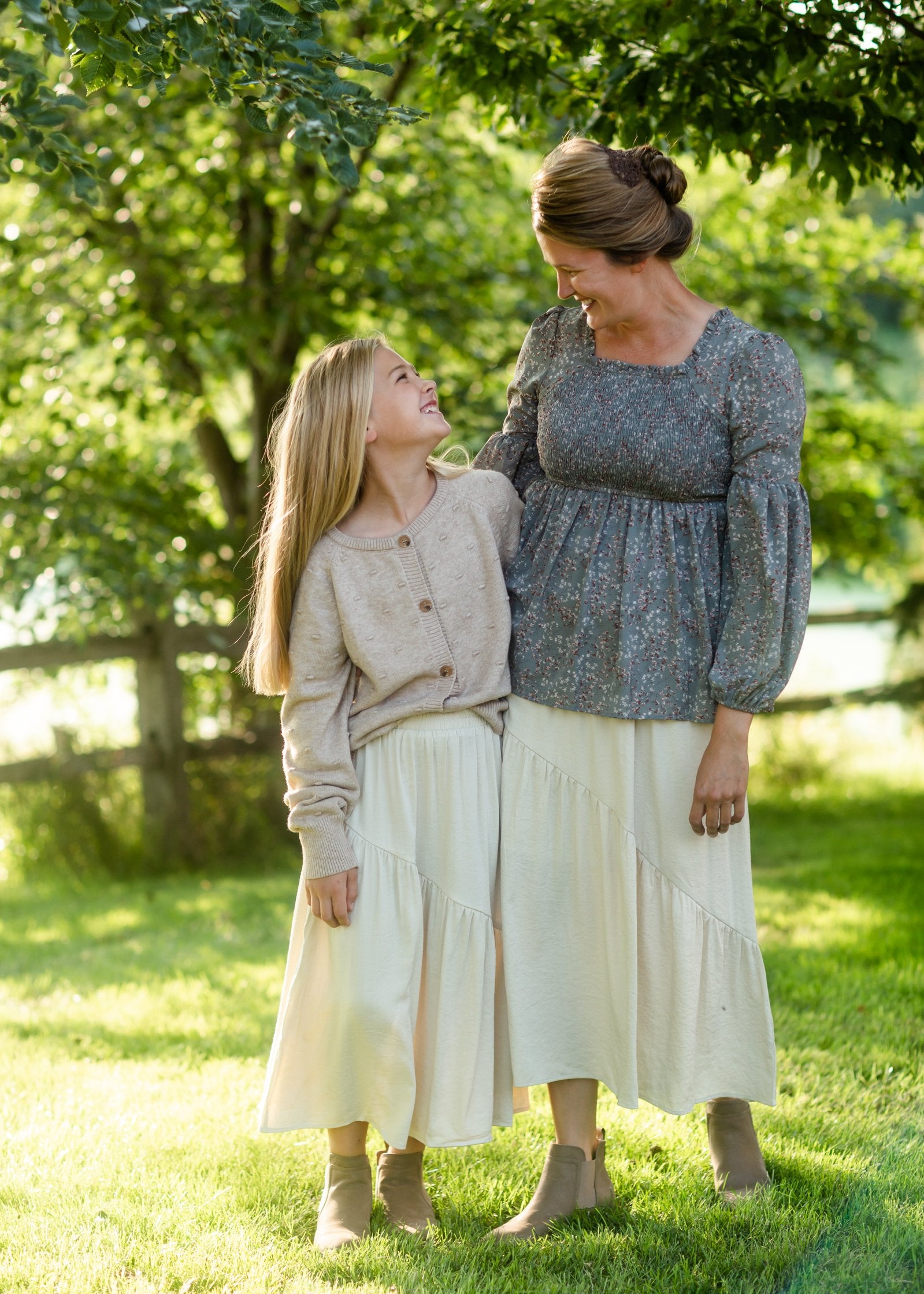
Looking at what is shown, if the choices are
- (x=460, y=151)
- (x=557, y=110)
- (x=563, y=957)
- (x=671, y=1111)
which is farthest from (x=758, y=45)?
(x=460, y=151)

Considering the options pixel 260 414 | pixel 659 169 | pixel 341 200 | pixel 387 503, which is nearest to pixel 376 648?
pixel 387 503

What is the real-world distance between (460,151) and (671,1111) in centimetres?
596

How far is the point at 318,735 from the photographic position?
8.09 feet

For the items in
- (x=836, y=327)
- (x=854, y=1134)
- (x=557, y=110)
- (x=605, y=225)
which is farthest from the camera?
(x=836, y=327)

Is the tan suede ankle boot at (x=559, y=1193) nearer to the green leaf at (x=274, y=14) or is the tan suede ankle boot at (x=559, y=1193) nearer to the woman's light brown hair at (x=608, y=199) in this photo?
the woman's light brown hair at (x=608, y=199)

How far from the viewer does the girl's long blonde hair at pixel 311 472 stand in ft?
8.10

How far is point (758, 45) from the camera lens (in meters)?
2.94

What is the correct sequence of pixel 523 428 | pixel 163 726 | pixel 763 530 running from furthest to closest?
pixel 163 726 → pixel 523 428 → pixel 763 530

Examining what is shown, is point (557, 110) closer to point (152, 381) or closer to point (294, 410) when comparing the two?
point (294, 410)

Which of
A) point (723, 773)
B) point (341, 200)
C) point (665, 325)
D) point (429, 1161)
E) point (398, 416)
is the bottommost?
point (429, 1161)

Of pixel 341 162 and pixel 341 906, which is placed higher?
pixel 341 162

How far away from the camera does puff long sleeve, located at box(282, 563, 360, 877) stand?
8.01 ft

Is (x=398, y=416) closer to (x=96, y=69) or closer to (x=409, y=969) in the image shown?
(x=96, y=69)

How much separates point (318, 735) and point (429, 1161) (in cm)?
108
